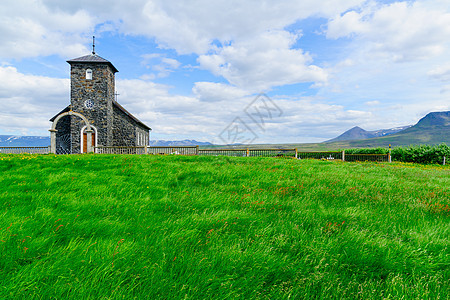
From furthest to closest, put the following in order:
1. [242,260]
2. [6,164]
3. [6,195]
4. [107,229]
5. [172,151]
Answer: [172,151] → [6,164] → [6,195] → [107,229] → [242,260]

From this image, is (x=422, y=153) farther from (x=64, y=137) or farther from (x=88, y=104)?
(x=64, y=137)

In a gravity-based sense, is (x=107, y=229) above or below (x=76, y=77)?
below

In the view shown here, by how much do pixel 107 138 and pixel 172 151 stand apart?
9.90 meters

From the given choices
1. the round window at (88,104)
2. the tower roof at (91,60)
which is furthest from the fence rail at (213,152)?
the tower roof at (91,60)

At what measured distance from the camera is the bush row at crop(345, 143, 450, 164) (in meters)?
24.5

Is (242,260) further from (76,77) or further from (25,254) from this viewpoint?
(76,77)

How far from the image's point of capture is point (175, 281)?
201cm

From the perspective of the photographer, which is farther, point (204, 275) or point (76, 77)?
point (76, 77)

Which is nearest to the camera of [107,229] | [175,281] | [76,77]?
[175,281]

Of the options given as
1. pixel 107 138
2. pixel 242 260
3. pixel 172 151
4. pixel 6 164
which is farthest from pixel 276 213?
pixel 107 138

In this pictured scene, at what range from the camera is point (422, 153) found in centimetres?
2542

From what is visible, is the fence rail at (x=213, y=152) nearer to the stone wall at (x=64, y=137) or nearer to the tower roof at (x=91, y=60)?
the stone wall at (x=64, y=137)

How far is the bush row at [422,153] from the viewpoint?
24.5 m

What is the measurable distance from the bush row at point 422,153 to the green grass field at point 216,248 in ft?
90.3
